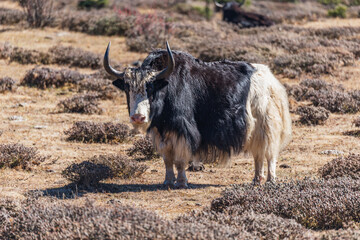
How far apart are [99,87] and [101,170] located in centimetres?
684

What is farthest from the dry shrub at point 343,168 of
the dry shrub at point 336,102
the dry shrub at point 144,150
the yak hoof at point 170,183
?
the dry shrub at point 336,102

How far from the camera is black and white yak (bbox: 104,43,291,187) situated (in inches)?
254

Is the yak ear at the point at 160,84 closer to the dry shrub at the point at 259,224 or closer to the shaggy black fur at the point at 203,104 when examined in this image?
the shaggy black fur at the point at 203,104

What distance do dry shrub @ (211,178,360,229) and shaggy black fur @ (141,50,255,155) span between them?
101 centimetres

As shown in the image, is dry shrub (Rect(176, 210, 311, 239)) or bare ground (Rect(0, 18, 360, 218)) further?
A: bare ground (Rect(0, 18, 360, 218))

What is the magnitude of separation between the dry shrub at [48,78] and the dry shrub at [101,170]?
6522 millimetres

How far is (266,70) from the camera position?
24.3 ft

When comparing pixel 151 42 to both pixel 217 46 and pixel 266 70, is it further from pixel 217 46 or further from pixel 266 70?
pixel 266 70

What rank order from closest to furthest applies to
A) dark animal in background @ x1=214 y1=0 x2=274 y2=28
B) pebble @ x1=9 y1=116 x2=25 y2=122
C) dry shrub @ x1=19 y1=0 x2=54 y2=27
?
pebble @ x1=9 y1=116 x2=25 y2=122 → dry shrub @ x1=19 y1=0 x2=54 y2=27 → dark animal in background @ x1=214 y1=0 x2=274 y2=28

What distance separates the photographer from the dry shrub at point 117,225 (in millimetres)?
4027

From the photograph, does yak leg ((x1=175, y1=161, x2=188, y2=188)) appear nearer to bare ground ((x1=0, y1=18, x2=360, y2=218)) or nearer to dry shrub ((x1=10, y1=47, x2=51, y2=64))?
bare ground ((x1=0, y1=18, x2=360, y2=218))

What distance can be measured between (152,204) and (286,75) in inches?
383

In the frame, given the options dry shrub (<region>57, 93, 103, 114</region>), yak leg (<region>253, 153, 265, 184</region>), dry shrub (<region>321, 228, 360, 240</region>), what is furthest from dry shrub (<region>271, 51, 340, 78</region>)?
dry shrub (<region>321, 228, 360, 240</region>)

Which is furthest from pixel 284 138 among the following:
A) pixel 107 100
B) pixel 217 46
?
pixel 217 46
